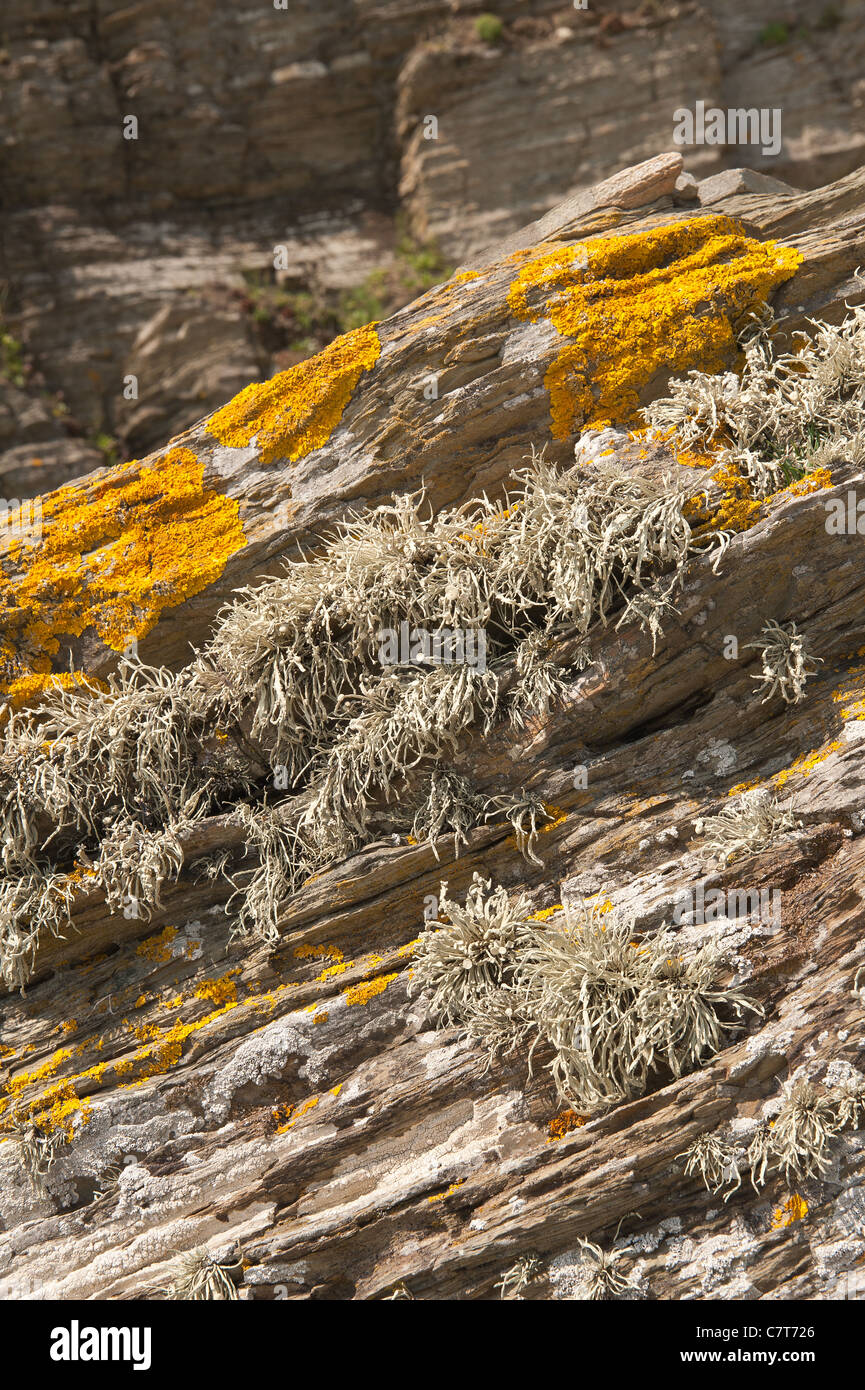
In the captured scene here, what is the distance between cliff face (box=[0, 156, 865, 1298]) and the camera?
4105 mm

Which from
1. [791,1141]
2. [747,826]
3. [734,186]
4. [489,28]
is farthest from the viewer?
[489,28]

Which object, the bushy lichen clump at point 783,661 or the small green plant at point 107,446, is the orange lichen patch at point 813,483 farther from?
the small green plant at point 107,446

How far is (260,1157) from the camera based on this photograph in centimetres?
457

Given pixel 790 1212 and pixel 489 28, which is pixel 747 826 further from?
pixel 489 28

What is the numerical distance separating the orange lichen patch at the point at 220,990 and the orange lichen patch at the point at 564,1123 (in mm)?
1883

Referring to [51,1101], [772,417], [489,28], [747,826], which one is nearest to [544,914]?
[747,826]

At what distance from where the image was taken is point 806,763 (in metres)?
4.62

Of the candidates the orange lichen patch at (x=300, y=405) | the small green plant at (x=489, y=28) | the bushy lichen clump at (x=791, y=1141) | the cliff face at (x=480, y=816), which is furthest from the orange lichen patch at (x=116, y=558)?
the small green plant at (x=489, y=28)

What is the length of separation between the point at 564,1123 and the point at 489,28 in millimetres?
14728

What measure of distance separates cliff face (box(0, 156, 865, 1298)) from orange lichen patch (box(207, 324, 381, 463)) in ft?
0.13

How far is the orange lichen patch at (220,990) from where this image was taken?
5000 mm

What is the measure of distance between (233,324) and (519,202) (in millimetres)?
4636

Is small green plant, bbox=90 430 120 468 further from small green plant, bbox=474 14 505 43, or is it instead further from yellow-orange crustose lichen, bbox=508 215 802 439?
small green plant, bbox=474 14 505 43
